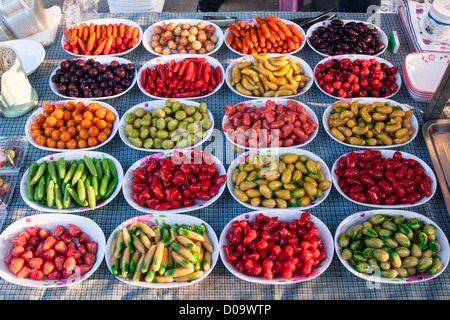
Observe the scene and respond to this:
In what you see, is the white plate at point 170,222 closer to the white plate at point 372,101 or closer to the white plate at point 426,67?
the white plate at point 372,101

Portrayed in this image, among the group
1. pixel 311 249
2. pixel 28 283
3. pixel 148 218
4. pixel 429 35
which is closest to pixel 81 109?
pixel 148 218

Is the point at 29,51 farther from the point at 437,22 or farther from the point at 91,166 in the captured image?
the point at 437,22

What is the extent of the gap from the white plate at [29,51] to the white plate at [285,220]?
2792 mm

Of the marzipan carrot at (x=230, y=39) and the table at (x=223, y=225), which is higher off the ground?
the marzipan carrot at (x=230, y=39)

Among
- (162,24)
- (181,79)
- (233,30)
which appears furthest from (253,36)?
(162,24)

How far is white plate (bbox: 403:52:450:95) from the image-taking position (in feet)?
11.9

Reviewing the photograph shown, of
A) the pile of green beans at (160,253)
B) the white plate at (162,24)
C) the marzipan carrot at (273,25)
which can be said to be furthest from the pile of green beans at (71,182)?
the marzipan carrot at (273,25)

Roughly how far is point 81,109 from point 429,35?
3.69 metres

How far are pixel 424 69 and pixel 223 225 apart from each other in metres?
2.67

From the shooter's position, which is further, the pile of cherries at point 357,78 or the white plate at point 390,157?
the pile of cherries at point 357,78

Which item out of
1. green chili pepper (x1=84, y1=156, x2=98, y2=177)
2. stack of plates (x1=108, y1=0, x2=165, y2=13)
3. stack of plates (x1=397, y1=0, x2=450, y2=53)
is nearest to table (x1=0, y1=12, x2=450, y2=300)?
green chili pepper (x1=84, y1=156, x2=98, y2=177)

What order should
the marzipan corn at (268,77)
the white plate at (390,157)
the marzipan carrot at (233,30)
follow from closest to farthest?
the white plate at (390,157)
the marzipan corn at (268,77)
the marzipan carrot at (233,30)

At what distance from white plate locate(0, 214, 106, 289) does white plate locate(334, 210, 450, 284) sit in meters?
1.72

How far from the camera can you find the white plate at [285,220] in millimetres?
2418
